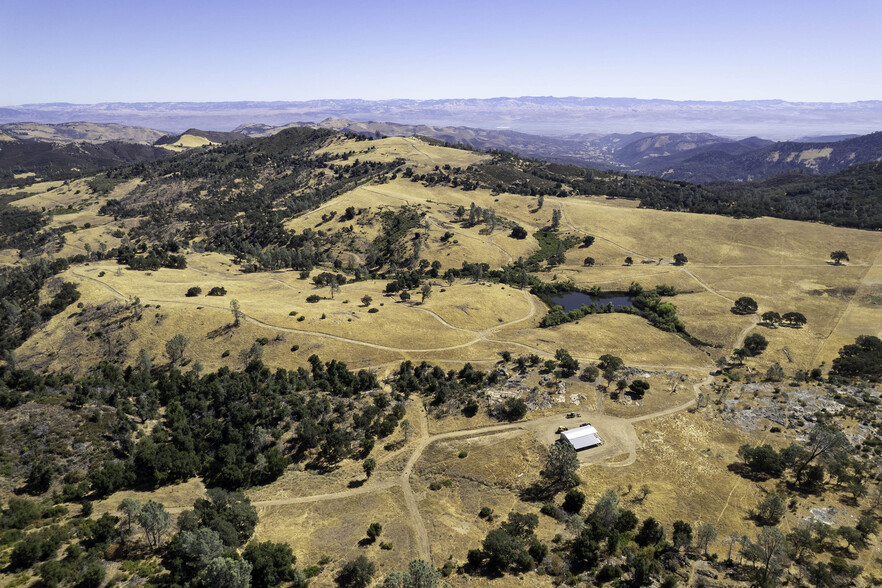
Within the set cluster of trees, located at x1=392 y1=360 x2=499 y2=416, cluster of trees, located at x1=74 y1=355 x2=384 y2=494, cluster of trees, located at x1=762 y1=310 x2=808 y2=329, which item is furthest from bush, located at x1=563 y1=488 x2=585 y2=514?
cluster of trees, located at x1=762 y1=310 x2=808 y2=329

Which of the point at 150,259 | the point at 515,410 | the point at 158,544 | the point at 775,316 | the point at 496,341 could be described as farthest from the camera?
the point at 150,259

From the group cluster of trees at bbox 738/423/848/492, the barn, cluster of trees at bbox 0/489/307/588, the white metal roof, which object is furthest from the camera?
the white metal roof

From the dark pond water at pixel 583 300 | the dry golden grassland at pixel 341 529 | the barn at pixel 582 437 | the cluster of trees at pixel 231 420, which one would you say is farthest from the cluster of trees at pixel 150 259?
the barn at pixel 582 437

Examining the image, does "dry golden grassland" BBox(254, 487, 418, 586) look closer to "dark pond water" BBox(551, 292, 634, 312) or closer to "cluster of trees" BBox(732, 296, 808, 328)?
"dark pond water" BBox(551, 292, 634, 312)

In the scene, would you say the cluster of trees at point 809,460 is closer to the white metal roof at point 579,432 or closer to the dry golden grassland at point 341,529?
the white metal roof at point 579,432

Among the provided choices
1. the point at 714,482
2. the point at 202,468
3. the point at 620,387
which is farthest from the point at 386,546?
the point at 620,387

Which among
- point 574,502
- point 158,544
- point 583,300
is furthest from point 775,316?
point 158,544

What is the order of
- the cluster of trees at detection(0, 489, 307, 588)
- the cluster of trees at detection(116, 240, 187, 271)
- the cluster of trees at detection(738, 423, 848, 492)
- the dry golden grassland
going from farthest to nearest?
1. the cluster of trees at detection(116, 240, 187, 271)
2. the cluster of trees at detection(738, 423, 848, 492)
3. the dry golden grassland
4. the cluster of trees at detection(0, 489, 307, 588)

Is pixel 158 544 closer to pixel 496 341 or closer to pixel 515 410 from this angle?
pixel 515 410
